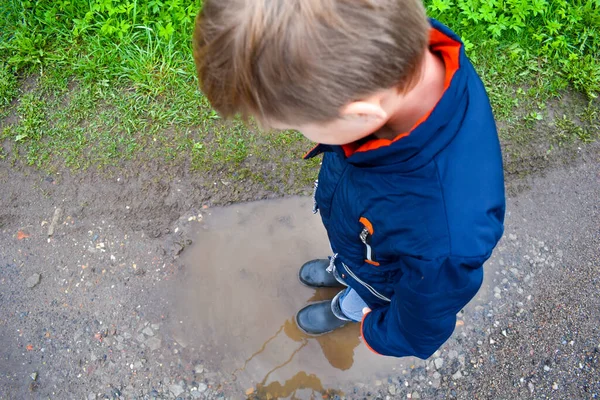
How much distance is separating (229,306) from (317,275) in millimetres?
489

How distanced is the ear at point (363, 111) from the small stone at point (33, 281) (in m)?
2.10

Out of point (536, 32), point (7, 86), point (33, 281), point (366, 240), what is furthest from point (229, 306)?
point (536, 32)

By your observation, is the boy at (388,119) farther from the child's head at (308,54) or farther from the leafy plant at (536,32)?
the leafy plant at (536,32)

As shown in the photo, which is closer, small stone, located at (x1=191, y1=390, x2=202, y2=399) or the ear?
the ear

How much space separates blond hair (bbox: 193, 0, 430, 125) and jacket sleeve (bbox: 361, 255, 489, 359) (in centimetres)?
47

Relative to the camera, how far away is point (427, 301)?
48.1 inches

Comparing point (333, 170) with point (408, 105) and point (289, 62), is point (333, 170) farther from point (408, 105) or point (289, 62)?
point (289, 62)

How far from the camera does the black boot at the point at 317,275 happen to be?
7.82 ft

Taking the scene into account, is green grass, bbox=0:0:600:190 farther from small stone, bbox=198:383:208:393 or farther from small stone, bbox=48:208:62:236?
small stone, bbox=198:383:208:393

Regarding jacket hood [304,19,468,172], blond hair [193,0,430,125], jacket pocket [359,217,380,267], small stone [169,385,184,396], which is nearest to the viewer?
blond hair [193,0,430,125]

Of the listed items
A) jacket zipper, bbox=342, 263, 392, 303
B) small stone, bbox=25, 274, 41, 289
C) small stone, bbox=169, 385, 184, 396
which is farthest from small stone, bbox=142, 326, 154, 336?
jacket zipper, bbox=342, 263, 392, 303

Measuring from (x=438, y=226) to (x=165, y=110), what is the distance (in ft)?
6.82

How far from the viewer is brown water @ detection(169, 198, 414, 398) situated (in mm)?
2271

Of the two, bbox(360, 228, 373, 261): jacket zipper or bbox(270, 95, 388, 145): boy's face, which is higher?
bbox(270, 95, 388, 145): boy's face
